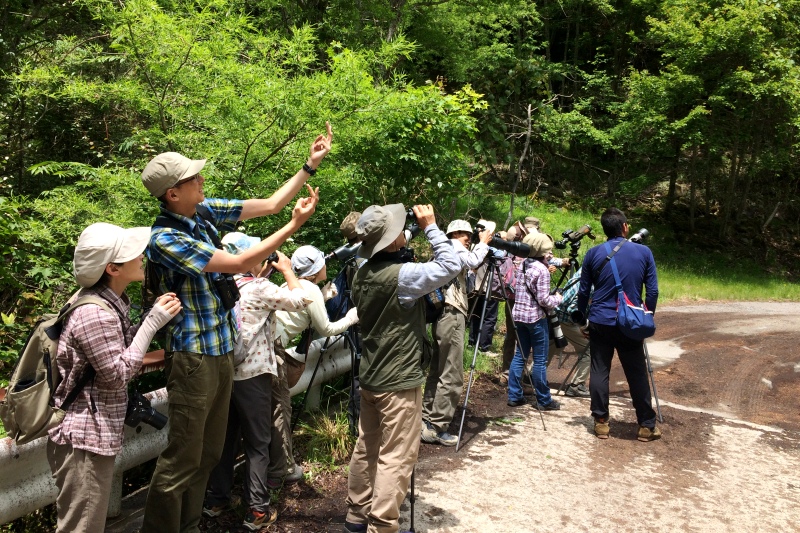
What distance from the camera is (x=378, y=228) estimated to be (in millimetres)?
3877

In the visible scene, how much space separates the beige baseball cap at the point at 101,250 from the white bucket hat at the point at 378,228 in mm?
1272

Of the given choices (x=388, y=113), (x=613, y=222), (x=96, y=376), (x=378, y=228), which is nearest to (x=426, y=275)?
(x=378, y=228)

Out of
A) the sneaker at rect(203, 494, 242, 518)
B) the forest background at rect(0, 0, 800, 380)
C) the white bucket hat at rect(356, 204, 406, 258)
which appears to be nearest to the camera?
the white bucket hat at rect(356, 204, 406, 258)

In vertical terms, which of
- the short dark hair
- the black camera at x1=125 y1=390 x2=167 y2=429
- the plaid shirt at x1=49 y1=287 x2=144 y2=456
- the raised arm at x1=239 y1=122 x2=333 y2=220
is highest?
the raised arm at x1=239 y1=122 x2=333 y2=220

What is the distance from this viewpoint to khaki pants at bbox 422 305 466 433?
569cm

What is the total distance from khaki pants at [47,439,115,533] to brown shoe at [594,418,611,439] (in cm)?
440

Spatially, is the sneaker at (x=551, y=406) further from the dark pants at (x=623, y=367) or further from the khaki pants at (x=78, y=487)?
the khaki pants at (x=78, y=487)

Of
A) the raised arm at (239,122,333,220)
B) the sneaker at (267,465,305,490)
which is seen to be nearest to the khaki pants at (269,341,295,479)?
the sneaker at (267,465,305,490)

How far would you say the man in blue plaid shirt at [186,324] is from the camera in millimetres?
3172

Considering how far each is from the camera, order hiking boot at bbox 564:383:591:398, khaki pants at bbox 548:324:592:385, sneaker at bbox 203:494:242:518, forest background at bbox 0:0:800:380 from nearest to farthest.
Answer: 1. sneaker at bbox 203:494:242:518
2. forest background at bbox 0:0:800:380
3. khaki pants at bbox 548:324:592:385
4. hiking boot at bbox 564:383:591:398

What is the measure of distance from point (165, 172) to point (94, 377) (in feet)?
3.40

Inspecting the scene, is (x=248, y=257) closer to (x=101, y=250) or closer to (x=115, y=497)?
(x=101, y=250)

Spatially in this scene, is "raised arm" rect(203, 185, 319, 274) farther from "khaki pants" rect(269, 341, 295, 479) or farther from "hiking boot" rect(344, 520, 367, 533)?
"hiking boot" rect(344, 520, 367, 533)

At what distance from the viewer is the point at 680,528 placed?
4359mm
